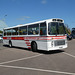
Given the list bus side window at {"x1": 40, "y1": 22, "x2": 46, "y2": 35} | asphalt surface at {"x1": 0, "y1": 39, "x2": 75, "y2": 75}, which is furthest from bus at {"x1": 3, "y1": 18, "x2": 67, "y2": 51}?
asphalt surface at {"x1": 0, "y1": 39, "x2": 75, "y2": 75}

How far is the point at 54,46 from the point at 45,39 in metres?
0.97

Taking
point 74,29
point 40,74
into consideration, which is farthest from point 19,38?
point 74,29

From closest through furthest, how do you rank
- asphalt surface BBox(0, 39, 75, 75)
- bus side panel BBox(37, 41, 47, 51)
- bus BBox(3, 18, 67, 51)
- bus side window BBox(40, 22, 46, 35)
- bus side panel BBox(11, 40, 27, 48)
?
asphalt surface BBox(0, 39, 75, 75)
bus BBox(3, 18, 67, 51)
bus side panel BBox(37, 41, 47, 51)
bus side window BBox(40, 22, 46, 35)
bus side panel BBox(11, 40, 27, 48)

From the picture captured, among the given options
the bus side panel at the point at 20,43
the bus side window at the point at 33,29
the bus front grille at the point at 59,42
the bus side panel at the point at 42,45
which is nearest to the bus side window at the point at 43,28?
the bus side window at the point at 33,29

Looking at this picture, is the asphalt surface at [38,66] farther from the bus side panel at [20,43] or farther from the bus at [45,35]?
the bus side panel at [20,43]

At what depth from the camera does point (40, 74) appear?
503 cm

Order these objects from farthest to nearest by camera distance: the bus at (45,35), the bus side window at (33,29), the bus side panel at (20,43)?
1. the bus side panel at (20,43)
2. the bus side window at (33,29)
3. the bus at (45,35)

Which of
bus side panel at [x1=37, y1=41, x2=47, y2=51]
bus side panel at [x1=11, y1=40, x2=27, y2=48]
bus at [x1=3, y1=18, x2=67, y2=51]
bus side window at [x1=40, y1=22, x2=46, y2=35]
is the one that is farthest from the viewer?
bus side panel at [x1=11, y1=40, x2=27, y2=48]

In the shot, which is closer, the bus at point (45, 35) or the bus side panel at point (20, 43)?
the bus at point (45, 35)

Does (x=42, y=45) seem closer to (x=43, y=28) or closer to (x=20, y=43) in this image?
(x=43, y=28)

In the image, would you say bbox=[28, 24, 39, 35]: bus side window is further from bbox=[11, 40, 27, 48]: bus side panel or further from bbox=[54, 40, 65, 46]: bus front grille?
bbox=[54, 40, 65, 46]: bus front grille

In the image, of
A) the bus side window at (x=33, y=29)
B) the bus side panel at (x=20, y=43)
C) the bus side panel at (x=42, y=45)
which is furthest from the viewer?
the bus side panel at (x=20, y=43)

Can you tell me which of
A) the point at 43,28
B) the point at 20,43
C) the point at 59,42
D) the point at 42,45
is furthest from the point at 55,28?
the point at 20,43

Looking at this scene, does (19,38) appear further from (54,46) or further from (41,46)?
(54,46)
